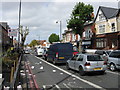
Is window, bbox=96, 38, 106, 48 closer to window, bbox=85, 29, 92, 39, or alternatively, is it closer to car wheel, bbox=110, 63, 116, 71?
window, bbox=85, 29, 92, 39

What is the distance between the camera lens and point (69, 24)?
34469mm

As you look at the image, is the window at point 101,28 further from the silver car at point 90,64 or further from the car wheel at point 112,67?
the silver car at point 90,64

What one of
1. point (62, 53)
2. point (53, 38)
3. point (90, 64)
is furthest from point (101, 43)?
point (53, 38)

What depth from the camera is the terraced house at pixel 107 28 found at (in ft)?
100

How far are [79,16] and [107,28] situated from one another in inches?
256

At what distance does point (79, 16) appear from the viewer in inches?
1346

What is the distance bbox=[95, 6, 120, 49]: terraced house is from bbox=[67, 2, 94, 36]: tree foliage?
3.02 meters

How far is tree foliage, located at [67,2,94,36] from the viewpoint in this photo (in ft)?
111

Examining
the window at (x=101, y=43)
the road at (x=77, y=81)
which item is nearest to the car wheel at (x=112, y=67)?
the road at (x=77, y=81)

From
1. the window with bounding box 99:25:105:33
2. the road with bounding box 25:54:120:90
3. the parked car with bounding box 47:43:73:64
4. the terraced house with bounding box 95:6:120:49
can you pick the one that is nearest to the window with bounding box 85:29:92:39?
the terraced house with bounding box 95:6:120:49

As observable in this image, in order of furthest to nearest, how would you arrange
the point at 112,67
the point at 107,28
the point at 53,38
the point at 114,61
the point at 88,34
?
1. the point at 53,38
2. the point at 88,34
3. the point at 107,28
4. the point at 112,67
5. the point at 114,61

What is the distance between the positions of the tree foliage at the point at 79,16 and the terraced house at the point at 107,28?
9.92 feet

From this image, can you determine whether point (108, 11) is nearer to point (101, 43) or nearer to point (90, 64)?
point (101, 43)

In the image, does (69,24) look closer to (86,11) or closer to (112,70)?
(86,11)
